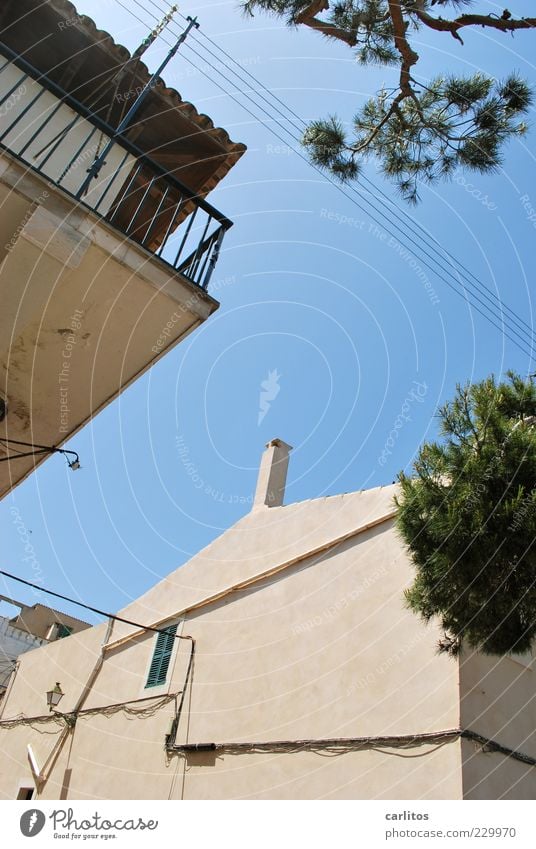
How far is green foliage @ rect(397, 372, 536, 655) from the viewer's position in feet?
15.8

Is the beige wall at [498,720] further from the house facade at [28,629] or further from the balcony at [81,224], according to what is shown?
the house facade at [28,629]

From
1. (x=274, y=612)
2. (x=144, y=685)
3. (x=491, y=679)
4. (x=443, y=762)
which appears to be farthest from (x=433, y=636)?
(x=144, y=685)

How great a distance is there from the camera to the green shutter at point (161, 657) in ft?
37.0

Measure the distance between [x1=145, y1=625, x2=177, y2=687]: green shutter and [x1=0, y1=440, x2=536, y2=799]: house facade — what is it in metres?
0.03

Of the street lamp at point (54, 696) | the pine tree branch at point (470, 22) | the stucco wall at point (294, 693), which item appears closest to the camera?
the pine tree branch at point (470, 22)

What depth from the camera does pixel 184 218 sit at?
8047 mm

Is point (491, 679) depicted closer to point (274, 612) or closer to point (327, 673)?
point (327, 673)

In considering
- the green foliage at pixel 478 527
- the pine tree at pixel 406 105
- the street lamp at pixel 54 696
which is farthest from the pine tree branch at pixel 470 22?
the street lamp at pixel 54 696

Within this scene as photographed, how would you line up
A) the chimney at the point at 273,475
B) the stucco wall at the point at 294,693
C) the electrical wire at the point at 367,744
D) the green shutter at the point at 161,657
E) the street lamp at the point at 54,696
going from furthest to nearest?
the chimney at the point at 273,475, the street lamp at the point at 54,696, the green shutter at the point at 161,657, the stucco wall at the point at 294,693, the electrical wire at the point at 367,744

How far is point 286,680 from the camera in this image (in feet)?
30.3

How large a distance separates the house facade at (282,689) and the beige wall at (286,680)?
0.03m

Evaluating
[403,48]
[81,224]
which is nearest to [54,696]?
[81,224]
